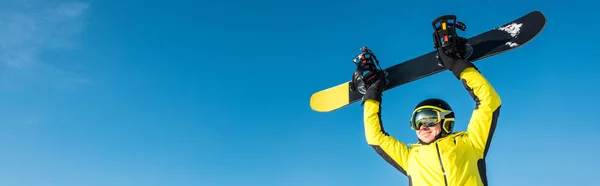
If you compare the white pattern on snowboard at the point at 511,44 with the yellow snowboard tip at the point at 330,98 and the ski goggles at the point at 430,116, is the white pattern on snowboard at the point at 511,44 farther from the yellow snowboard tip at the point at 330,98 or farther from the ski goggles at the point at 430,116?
the yellow snowboard tip at the point at 330,98

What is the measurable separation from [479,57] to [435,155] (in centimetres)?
243

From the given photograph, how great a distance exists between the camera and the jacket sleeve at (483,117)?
16.9ft

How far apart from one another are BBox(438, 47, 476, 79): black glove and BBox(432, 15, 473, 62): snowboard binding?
30 millimetres

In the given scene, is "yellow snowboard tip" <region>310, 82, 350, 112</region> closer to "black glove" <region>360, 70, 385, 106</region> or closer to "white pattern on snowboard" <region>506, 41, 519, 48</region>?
"black glove" <region>360, 70, 385, 106</region>

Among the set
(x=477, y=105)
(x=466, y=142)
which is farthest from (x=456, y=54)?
(x=466, y=142)

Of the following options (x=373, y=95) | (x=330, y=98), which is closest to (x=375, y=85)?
(x=373, y=95)

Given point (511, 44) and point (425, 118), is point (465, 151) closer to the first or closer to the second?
point (425, 118)

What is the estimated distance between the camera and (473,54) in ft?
22.9

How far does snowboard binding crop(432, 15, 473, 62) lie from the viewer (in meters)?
5.95

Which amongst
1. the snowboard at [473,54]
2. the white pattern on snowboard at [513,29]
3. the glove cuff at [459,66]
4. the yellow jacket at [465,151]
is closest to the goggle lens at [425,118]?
the yellow jacket at [465,151]

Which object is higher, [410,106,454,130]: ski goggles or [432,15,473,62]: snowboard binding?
[432,15,473,62]: snowboard binding

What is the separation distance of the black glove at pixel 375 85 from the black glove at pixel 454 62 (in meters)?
0.82

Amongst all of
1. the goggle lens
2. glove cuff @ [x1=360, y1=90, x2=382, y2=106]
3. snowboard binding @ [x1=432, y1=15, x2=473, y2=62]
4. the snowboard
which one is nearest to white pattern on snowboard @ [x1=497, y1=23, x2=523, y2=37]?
the snowboard

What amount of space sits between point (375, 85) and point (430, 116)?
1132 millimetres
